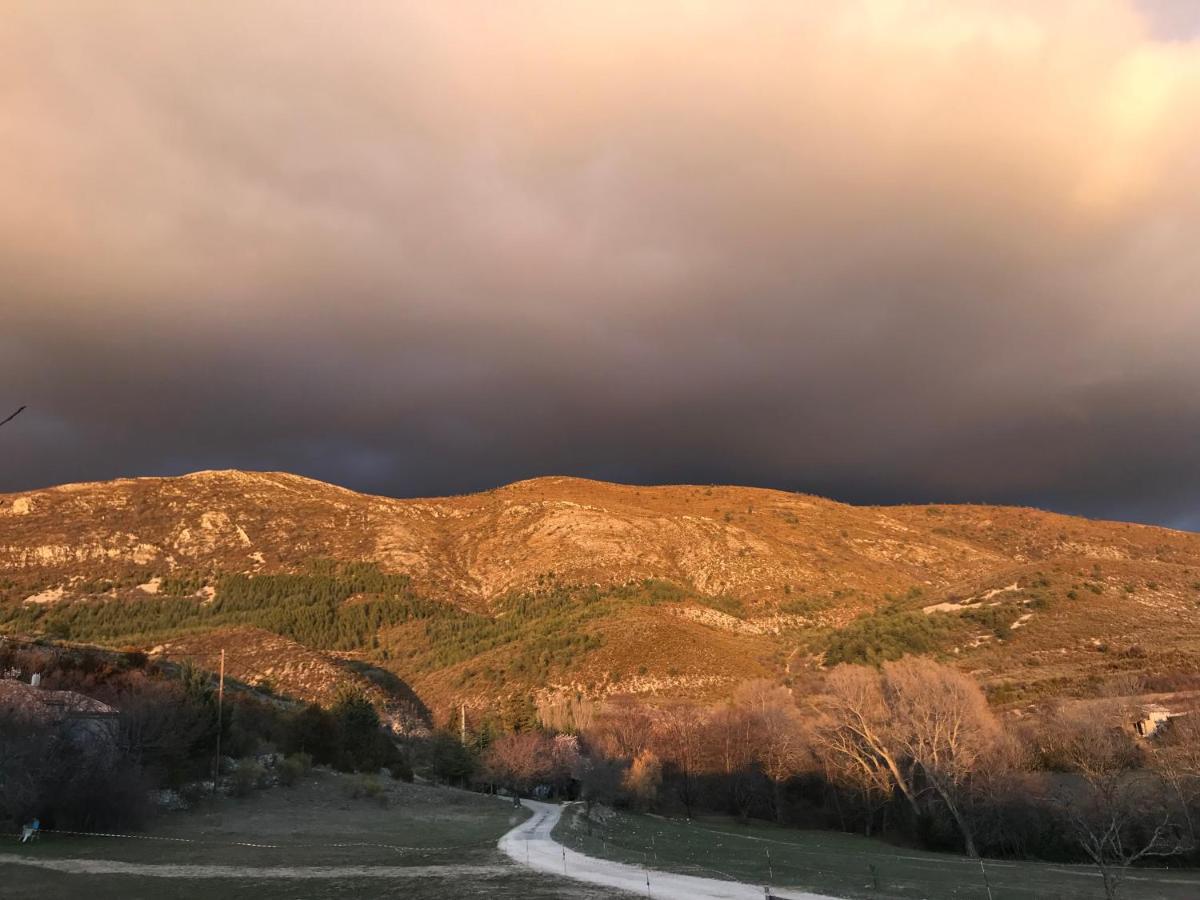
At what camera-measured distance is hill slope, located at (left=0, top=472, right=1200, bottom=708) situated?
9531 cm

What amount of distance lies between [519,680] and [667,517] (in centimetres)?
7228

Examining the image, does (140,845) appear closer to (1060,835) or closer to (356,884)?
(356,884)

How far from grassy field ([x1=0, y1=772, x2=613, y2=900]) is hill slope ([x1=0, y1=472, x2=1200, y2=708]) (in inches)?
2278

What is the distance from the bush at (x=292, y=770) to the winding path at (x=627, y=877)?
21.8 m

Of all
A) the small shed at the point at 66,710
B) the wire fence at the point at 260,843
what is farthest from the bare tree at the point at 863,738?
the small shed at the point at 66,710

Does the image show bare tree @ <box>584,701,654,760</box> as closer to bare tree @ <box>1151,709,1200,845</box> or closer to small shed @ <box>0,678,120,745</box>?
bare tree @ <box>1151,709,1200,845</box>

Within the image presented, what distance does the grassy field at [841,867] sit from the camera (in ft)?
79.4

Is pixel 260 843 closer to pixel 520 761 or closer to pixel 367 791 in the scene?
pixel 367 791

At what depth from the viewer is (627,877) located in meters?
23.0

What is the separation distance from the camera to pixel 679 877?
23.5 m

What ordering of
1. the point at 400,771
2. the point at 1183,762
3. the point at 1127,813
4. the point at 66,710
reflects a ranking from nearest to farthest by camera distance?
the point at 1127,813, the point at 66,710, the point at 1183,762, the point at 400,771

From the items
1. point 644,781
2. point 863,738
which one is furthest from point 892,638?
point 644,781

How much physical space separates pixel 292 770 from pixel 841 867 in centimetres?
3624

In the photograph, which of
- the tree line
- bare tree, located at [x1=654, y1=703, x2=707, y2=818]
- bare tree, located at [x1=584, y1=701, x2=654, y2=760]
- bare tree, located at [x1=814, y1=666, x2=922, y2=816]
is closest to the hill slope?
bare tree, located at [x1=584, y1=701, x2=654, y2=760]
